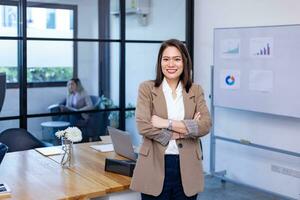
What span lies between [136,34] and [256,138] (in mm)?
1905

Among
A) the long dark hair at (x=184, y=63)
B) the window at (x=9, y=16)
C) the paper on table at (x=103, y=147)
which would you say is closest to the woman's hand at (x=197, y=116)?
the long dark hair at (x=184, y=63)

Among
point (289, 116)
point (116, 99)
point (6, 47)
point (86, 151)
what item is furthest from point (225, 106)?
point (6, 47)

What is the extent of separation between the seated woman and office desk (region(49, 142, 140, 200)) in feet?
5.28

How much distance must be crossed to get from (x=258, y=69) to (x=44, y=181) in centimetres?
271

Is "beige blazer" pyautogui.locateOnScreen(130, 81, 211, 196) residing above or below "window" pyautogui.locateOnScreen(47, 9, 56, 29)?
below

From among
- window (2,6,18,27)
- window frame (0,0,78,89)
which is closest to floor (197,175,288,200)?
window frame (0,0,78,89)

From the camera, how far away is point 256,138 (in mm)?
4707

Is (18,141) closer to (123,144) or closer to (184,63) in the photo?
(123,144)

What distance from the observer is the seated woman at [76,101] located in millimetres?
4777

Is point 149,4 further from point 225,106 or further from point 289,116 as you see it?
point 289,116

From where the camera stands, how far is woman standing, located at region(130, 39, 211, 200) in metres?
2.29

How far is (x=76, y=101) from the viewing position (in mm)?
4824

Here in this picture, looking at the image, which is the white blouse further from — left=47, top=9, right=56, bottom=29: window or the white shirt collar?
left=47, top=9, right=56, bottom=29: window

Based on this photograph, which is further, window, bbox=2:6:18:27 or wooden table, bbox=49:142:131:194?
window, bbox=2:6:18:27
